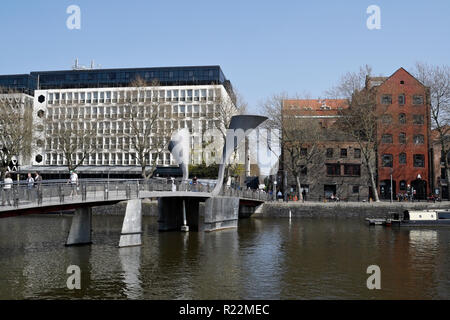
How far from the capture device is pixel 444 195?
6519 cm

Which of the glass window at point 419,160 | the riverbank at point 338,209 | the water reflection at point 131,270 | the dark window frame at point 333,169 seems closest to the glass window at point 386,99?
the glass window at point 419,160

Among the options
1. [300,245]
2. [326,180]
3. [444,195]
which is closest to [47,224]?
[300,245]

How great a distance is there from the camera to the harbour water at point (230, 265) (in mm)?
18906

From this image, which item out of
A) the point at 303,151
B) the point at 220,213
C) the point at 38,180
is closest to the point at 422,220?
the point at 220,213

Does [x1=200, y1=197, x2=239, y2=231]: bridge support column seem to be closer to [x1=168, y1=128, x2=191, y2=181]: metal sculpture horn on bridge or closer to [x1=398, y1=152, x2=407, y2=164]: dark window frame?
[x1=168, y1=128, x2=191, y2=181]: metal sculpture horn on bridge

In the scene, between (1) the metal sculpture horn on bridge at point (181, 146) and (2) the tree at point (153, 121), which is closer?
(1) the metal sculpture horn on bridge at point (181, 146)

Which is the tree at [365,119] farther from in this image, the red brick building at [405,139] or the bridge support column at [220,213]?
the bridge support column at [220,213]


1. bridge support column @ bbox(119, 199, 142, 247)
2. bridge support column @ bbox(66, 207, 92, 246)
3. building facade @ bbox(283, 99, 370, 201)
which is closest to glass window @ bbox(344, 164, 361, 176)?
building facade @ bbox(283, 99, 370, 201)

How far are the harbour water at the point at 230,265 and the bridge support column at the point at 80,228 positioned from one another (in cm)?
86

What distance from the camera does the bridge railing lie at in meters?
22.2

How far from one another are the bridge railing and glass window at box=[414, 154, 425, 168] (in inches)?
1591

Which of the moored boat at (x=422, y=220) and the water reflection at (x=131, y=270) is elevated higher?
the moored boat at (x=422, y=220)

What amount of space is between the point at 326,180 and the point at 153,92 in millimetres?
28258

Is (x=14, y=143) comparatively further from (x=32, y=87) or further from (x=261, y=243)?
(x=32, y=87)
